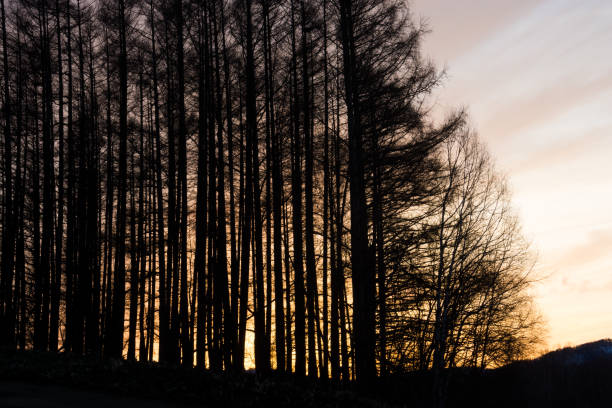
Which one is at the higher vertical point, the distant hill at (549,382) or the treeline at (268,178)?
the treeline at (268,178)

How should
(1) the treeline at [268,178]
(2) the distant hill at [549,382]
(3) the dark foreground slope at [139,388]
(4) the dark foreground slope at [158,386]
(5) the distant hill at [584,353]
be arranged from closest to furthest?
(3) the dark foreground slope at [139,388]
(4) the dark foreground slope at [158,386]
(1) the treeline at [268,178]
(2) the distant hill at [549,382]
(5) the distant hill at [584,353]

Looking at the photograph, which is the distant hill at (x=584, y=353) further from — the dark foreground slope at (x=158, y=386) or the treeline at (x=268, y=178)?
the dark foreground slope at (x=158, y=386)

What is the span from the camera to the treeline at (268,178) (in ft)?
50.2

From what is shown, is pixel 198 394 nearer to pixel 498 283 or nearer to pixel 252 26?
pixel 252 26

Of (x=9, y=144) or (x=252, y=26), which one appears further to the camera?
(x=9, y=144)

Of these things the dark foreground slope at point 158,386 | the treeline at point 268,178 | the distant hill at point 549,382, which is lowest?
the distant hill at point 549,382

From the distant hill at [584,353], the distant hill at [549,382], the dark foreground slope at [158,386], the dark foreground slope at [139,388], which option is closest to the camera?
the dark foreground slope at [139,388]

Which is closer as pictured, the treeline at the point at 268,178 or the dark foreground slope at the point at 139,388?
the dark foreground slope at the point at 139,388

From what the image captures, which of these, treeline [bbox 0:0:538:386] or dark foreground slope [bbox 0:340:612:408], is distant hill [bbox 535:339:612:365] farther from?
dark foreground slope [bbox 0:340:612:408]

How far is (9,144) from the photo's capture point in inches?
889

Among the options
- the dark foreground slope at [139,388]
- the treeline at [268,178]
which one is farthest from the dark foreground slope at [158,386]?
the treeline at [268,178]

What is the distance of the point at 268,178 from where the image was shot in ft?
62.6

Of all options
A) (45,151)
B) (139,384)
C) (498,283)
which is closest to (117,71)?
(45,151)

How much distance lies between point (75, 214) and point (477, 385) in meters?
17.7
